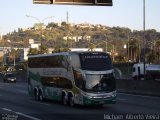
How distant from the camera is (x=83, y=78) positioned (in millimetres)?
25156

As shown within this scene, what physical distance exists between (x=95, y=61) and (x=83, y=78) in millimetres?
1229

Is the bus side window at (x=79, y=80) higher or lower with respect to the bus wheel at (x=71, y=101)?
higher

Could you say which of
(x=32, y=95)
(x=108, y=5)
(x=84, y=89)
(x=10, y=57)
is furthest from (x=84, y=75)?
(x=10, y=57)

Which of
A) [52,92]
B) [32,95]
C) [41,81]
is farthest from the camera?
[32,95]

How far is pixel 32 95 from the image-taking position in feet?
113

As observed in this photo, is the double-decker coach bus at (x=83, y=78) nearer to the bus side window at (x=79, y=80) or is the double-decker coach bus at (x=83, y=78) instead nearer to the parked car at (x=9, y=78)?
the bus side window at (x=79, y=80)

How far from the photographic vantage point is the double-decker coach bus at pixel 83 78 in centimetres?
2503

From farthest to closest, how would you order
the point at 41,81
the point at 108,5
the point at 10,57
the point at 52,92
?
the point at 10,57 → the point at 41,81 → the point at 52,92 → the point at 108,5

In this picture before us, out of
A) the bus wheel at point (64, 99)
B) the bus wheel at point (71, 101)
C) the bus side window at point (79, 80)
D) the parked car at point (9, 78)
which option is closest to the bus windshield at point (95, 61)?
the bus side window at point (79, 80)

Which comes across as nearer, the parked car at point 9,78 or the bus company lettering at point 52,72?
the bus company lettering at point 52,72

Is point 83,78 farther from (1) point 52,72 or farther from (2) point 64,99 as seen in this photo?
(1) point 52,72

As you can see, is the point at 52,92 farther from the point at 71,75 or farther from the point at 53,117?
the point at 53,117

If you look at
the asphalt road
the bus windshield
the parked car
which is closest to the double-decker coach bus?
the bus windshield

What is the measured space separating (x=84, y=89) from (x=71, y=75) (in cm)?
163
